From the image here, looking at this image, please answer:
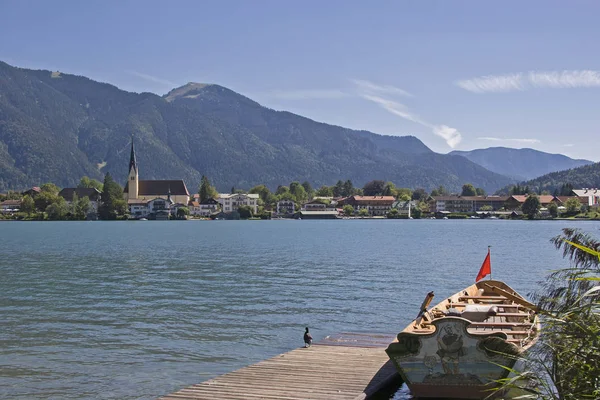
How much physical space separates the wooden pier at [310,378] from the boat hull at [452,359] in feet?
3.84

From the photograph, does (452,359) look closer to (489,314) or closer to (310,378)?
(310,378)

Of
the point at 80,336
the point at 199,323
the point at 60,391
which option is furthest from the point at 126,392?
the point at 199,323

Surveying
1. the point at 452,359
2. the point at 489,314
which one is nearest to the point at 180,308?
the point at 489,314

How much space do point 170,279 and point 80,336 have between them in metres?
20.6

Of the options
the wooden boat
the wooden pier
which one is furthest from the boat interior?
the wooden pier

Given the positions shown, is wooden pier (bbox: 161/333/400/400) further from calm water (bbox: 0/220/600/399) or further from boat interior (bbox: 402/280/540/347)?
calm water (bbox: 0/220/600/399)

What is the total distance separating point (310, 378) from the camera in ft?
53.2

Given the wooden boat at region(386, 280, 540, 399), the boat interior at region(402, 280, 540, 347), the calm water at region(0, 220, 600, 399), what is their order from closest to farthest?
the wooden boat at region(386, 280, 540, 399)
the boat interior at region(402, 280, 540, 347)
the calm water at region(0, 220, 600, 399)

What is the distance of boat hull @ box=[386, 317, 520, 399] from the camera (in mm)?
14836

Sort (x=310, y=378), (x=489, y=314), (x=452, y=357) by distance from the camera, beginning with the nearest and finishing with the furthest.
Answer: (x=452, y=357)
(x=310, y=378)
(x=489, y=314)

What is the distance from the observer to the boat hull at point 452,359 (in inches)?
584

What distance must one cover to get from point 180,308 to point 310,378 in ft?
57.8

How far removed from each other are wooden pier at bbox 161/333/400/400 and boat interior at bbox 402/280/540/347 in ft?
5.82

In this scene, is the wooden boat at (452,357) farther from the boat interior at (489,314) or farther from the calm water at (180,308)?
the calm water at (180,308)
